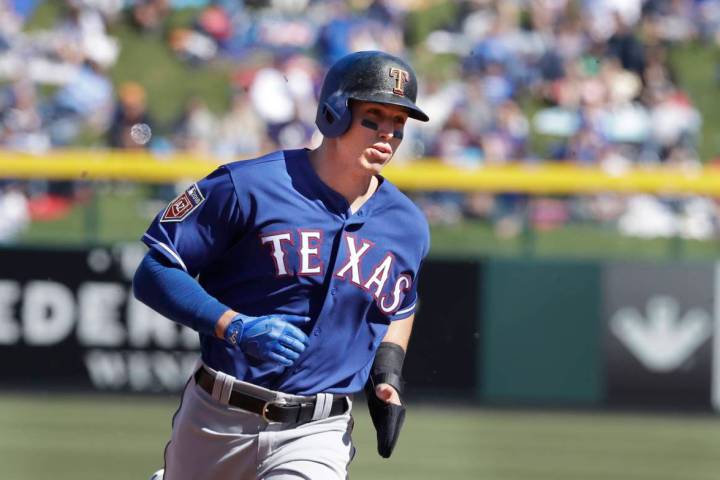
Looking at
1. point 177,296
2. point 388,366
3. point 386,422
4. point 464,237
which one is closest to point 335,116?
point 177,296

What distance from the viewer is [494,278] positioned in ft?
36.2

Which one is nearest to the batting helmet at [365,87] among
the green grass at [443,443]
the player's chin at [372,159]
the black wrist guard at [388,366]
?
the player's chin at [372,159]

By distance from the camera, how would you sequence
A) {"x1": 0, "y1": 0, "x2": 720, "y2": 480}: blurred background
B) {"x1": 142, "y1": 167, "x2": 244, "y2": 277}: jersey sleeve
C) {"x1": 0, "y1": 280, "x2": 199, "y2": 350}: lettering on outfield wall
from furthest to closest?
{"x1": 0, "y1": 280, "x2": 199, "y2": 350}: lettering on outfield wall < {"x1": 0, "y1": 0, "x2": 720, "y2": 480}: blurred background < {"x1": 142, "y1": 167, "x2": 244, "y2": 277}: jersey sleeve

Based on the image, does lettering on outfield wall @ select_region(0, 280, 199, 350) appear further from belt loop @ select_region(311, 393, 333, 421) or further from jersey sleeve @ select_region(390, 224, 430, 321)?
belt loop @ select_region(311, 393, 333, 421)

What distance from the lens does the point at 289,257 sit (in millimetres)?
4141

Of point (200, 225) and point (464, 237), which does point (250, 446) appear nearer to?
point (200, 225)

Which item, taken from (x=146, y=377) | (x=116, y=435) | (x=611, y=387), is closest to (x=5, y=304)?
(x=146, y=377)

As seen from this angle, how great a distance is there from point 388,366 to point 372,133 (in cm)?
81

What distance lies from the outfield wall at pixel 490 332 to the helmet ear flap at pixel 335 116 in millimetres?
6675

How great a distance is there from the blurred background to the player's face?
4.20m

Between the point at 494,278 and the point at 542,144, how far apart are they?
2658 millimetres

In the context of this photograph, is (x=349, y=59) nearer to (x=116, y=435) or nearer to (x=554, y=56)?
(x=116, y=435)

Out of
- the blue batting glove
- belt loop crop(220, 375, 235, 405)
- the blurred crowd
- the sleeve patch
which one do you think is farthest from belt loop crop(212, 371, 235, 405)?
the blurred crowd

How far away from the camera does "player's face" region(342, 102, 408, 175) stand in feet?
13.6
